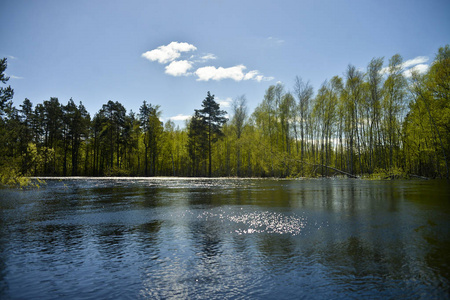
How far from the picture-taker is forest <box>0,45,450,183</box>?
28688 millimetres

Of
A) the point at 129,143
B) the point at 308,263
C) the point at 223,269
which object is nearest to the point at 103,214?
the point at 223,269

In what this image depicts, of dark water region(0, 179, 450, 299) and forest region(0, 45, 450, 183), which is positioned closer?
dark water region(0, 179, 450, 299)

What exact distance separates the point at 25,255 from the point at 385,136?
148 ft

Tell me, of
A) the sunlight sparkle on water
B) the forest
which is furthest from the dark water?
the forest

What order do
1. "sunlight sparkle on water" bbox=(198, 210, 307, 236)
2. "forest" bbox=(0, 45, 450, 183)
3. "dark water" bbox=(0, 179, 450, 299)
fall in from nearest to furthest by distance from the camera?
"dark water" bbox=(0, 179, 450, 299)
"sunlight sparkle on water" bbox=(198, 210, 307, 236)
"forest" bbox=(0, 45, 450, 183)

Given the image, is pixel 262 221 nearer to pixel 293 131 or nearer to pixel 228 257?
pixel 228 257

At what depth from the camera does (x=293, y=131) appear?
5191 centimetres

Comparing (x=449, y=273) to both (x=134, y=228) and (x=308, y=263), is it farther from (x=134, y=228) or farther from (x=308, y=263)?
(x=134, y=228)

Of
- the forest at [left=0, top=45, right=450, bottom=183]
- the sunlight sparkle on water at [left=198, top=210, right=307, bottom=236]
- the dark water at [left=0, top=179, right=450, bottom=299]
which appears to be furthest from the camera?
the forest at [left=0, top=45, right=450, bottom=183]

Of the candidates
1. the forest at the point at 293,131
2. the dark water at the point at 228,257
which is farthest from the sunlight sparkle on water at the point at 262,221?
the forest at the point at 293,131

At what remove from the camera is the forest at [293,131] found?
28688mm

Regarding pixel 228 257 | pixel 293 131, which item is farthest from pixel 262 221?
pixel 293 131

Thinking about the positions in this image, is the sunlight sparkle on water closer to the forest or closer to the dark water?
the dark water

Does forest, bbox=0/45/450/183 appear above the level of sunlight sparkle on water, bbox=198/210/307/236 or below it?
above
